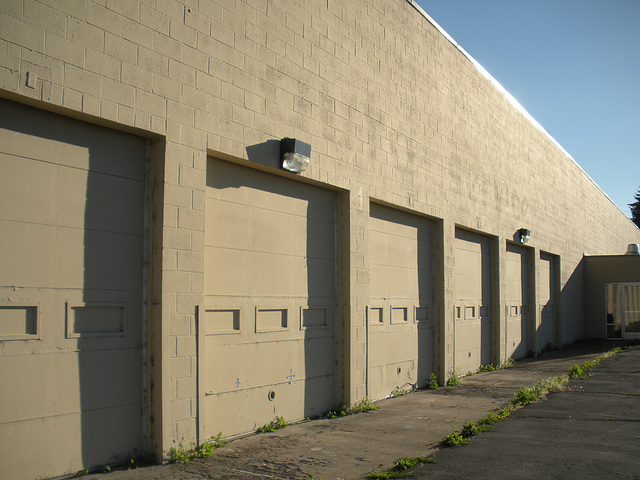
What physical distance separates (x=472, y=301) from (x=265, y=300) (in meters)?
7.65

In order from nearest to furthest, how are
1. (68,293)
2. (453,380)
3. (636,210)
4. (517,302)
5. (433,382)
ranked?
(68,293) < (433,382) < (453,380) < (517,302) < (636,210)

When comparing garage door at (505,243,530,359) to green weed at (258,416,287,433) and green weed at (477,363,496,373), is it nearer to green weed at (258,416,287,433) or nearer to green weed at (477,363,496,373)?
green weed at (477,363,496,373)

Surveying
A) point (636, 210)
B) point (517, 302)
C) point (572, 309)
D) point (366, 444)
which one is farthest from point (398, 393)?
point (636, 210)

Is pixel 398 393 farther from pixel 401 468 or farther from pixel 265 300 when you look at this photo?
pixel 401 468

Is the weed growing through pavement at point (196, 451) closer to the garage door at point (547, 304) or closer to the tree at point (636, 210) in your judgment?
the garage door at point (547, 304)

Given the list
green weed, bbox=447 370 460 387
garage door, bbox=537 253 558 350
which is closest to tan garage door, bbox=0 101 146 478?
green weed, bbox=447 370 460 387

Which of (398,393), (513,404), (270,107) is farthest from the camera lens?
(398,393)

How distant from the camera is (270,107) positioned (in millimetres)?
7723

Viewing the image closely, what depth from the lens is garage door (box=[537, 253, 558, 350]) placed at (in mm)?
19641

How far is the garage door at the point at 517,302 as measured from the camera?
16750mm

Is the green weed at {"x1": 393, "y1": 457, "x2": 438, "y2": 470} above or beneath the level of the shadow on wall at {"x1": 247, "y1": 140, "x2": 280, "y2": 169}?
beneath

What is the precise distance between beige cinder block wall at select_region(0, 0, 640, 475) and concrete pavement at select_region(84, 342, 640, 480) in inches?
21.0

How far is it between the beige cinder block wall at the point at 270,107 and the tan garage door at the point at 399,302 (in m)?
0.33

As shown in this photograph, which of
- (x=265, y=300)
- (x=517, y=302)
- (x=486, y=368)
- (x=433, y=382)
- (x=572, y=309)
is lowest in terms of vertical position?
(x=486, y=368)
